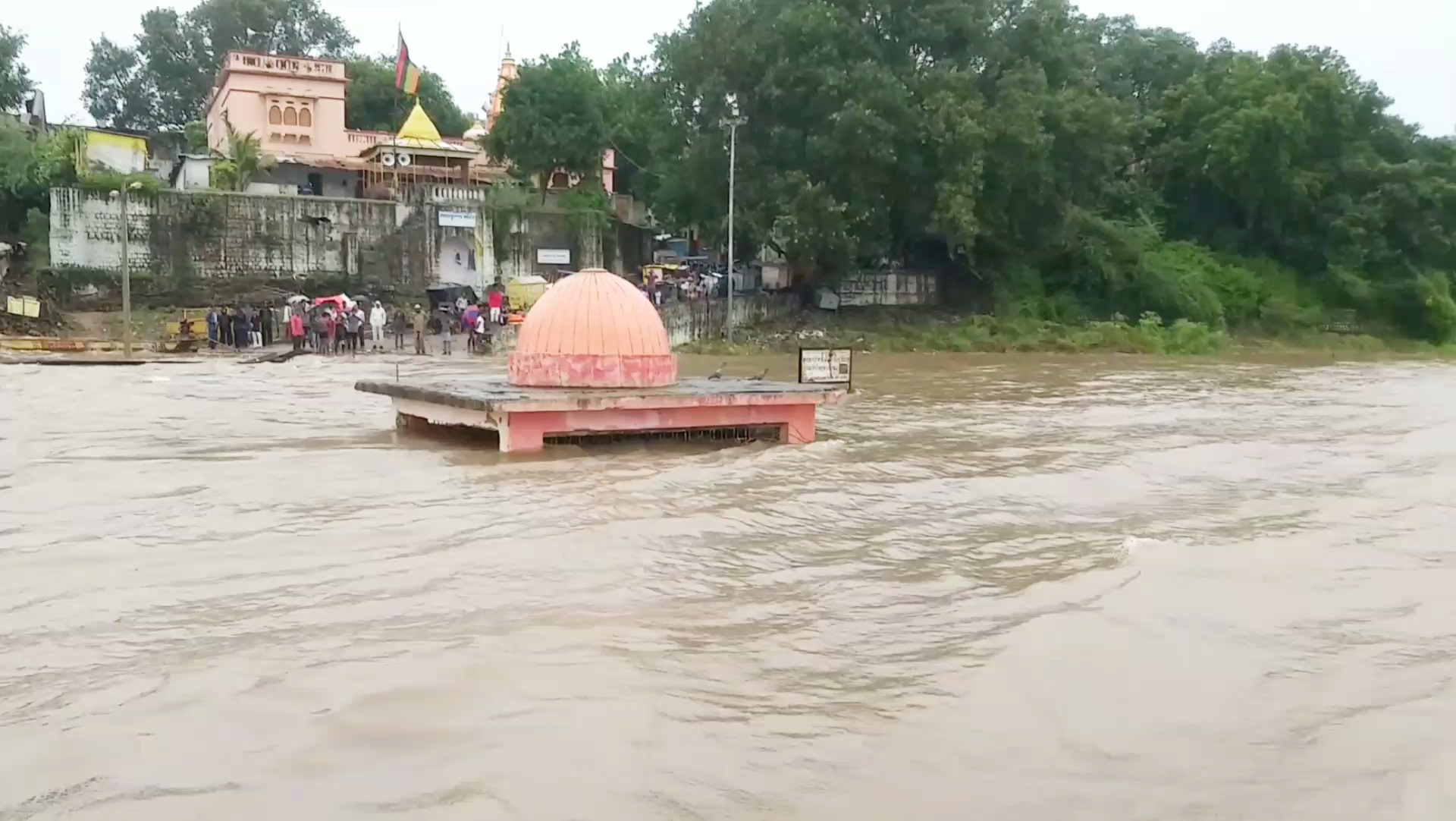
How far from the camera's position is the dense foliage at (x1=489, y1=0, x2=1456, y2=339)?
108ft

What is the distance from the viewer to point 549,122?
131 feet

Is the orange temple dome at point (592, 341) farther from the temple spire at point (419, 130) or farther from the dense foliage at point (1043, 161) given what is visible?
the temple spire at point (419, 130)

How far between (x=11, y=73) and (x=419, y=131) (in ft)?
60.6

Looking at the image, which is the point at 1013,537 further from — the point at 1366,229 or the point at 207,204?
the point at 1366,229

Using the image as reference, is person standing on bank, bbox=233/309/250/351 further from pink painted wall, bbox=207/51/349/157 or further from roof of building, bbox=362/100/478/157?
pink painted wall, bbox=207/51/349/157

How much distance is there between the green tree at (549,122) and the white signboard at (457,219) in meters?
4.28

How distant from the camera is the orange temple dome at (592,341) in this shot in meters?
11.7

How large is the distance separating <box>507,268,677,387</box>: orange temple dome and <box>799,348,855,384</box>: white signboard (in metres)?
3.91

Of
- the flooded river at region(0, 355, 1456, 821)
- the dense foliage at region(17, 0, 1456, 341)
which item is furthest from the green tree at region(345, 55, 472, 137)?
the flooded river at region(0, 355, 1456, 821)

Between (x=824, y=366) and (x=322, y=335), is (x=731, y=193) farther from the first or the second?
(x=824, y=366)

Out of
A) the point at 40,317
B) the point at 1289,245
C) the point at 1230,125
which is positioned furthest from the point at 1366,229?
the point at 40,317

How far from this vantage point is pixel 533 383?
39.2 ft

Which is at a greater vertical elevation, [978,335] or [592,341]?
[592,341]

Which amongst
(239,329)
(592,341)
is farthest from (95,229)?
(592,341)
